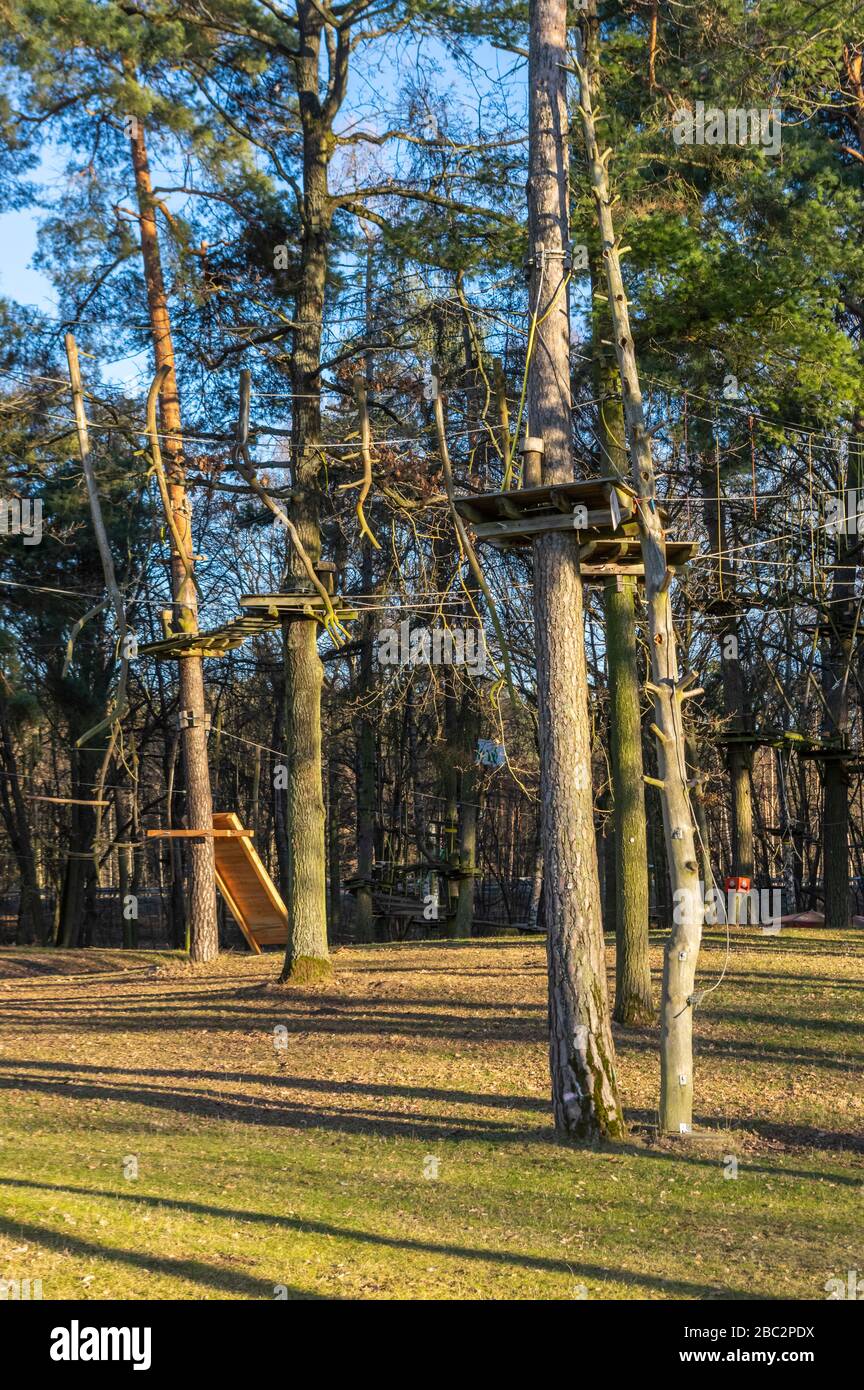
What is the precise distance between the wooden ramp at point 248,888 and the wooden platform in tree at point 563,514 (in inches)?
448

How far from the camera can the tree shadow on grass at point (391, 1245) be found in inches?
224

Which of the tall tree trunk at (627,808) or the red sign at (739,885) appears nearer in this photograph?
the tall tree trunk at (627,808)

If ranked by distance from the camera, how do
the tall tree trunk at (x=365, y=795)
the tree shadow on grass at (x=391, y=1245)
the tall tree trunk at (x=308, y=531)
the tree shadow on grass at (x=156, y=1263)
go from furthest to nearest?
the tall tree trunk at (x=365, y=795), the tall tree trunk at (x=308, y=531), the tree shadow on grass at (x=391, y=1245), the tree shadow on grass at (x=156, y=1263)

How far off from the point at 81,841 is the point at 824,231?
24.2 metres

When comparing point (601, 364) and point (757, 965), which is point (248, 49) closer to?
point (601, 364)

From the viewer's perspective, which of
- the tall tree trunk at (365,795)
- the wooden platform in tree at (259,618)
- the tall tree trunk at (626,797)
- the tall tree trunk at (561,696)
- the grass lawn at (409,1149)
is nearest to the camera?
the grass lawn at (409,1149)

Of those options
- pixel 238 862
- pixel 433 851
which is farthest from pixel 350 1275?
pixel 433 851

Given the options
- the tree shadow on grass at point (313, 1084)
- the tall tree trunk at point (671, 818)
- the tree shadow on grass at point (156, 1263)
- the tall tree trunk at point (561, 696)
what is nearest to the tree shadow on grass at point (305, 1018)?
the tree shadow on grass at point (313, 1084)

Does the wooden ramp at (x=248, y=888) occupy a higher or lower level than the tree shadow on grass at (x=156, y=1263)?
higher

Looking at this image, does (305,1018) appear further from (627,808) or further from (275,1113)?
(627,808)

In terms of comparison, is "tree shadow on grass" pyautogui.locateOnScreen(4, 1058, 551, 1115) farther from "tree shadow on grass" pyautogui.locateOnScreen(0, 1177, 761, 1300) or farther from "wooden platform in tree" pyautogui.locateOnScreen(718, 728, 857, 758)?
"wooden platform in tree" pyautogui.locateOnScreen(718, 728, 857, 758)

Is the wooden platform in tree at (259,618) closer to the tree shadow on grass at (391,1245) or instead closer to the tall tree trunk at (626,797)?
the tall tree trunk at (626,797)

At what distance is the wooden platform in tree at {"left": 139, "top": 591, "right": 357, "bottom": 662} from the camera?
14023 millimetres

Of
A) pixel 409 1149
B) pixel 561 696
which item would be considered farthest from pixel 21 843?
pixel 561 696
